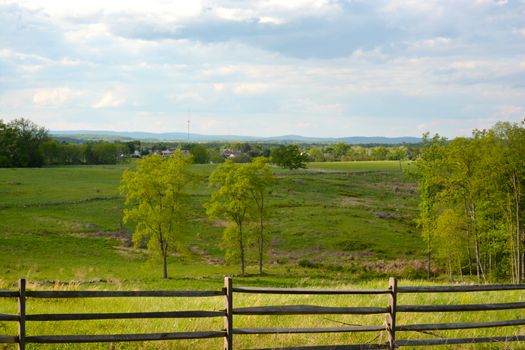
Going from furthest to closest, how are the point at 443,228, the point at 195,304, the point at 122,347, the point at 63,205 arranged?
1. the point at 63,205
2. the point at 443,228
3. the point at 195,304
4. the point at 122,347

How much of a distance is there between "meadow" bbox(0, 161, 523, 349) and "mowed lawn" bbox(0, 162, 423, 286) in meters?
0.15

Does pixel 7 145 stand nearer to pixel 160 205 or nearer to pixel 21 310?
pixel 160 205

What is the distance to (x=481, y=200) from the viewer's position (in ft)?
177

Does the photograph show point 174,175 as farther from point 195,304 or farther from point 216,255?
point 195,304

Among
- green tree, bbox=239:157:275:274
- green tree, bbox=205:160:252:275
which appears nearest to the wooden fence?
green tree, bbox=205:160:252:275

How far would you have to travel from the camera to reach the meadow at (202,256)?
14.1 meters

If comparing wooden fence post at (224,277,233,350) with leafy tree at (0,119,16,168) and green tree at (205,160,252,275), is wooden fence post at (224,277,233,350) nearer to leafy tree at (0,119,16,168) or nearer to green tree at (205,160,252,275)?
green tree at (205,160,252,275)

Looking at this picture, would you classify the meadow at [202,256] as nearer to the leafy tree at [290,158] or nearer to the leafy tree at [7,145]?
the leafy tree at [7,145]

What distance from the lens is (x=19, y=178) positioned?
110500mm

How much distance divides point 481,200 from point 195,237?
36.4 metres

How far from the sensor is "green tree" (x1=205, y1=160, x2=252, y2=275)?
60406mm

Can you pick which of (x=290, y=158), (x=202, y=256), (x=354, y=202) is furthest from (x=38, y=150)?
(x=202, y=256)

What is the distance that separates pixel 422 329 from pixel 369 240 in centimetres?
6346

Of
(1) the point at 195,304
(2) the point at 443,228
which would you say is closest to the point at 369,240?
(2) the point at 443,228
